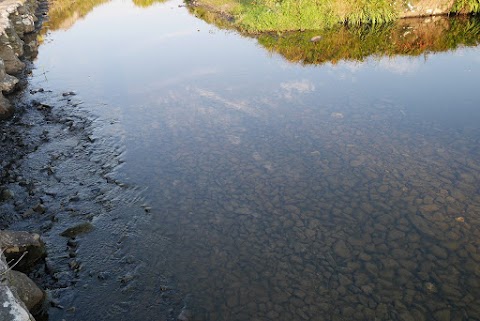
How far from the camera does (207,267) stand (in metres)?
11.3

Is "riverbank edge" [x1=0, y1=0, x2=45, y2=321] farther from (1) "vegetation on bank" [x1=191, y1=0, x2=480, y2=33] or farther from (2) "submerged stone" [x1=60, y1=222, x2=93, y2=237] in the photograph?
(1) "vegetation on bank" [x1=191, y1=0, x2=480, y2=33]

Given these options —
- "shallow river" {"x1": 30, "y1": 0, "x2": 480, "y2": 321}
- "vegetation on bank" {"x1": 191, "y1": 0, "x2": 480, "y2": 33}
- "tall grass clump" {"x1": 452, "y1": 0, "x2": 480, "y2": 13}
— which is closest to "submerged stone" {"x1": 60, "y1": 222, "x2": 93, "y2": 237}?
"shallow river" {"x1": 30, "y1": 0, "x2": 480, "y2": 321}

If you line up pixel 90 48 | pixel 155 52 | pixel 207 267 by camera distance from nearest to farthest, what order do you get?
pixel 207 267 < pixel 155 52 < pixel 90 48

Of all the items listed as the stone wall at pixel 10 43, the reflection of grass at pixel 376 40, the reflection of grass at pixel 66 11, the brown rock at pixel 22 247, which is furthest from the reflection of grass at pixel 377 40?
the reflection of grass at pixel 66 11

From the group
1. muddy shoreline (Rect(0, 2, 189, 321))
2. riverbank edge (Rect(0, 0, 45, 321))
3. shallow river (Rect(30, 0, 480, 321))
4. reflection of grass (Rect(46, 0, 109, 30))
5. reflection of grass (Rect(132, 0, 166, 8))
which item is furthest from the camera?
reflection of grass (Rect(132, 0, 166, 8))

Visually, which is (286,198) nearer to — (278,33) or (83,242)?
(83,242)

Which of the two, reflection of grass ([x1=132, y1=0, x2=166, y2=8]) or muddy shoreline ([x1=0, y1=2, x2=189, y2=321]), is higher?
reflection of grass ([x1=132, y1=0, x2=166, y2=8])

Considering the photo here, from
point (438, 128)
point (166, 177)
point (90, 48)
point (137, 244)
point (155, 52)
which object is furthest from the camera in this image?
point (90, 48)

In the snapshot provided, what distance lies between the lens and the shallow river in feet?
33.4

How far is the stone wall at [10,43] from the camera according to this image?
A: 23312 millimetres

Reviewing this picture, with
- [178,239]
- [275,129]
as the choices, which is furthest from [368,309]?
[275,129]

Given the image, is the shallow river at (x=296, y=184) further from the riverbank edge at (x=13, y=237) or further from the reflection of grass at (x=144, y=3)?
the reflection of grass at (x=144, y=3)

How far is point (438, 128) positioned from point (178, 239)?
40.3ft

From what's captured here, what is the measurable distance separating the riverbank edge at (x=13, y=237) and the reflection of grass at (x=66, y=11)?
91.1 inches
